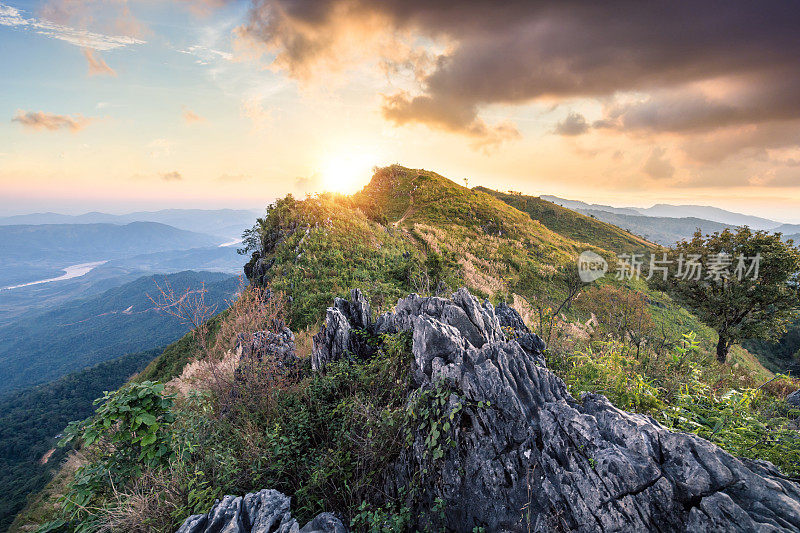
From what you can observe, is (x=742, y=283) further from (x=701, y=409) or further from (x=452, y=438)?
(x=452, y=438)

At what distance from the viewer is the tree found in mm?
17594

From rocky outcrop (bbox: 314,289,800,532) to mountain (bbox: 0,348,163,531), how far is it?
228ft

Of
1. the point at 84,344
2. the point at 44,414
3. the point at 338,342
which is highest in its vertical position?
the point at 338,342

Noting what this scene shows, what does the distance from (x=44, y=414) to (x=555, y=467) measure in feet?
359

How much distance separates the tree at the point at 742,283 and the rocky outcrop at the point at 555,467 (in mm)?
21835

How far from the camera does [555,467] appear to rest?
4.20 m

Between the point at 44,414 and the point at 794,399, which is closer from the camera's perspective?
the point at 794,399

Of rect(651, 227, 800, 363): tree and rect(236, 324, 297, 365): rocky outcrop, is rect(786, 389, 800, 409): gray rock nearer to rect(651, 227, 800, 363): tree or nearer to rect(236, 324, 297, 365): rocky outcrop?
rect(651, 227, 800, 363): tree

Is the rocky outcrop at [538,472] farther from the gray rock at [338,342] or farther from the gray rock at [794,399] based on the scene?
the gray rock at [794,399]

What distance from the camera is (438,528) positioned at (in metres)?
4.75

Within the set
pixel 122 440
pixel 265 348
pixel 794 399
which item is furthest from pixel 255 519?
pixel 794 399

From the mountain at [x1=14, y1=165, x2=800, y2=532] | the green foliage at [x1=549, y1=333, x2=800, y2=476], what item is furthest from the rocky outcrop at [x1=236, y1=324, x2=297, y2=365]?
the green foliage at [x1=549, y1=333, x2=800, y2=476]

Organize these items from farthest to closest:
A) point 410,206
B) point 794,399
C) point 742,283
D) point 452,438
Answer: point 410,206 < point 742,283 < point 794,399 < point 452,438

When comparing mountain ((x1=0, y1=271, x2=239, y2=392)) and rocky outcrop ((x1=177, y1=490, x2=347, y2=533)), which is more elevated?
rocky outcrop ((x1=177, y1=490, x2=347, y2=533))
